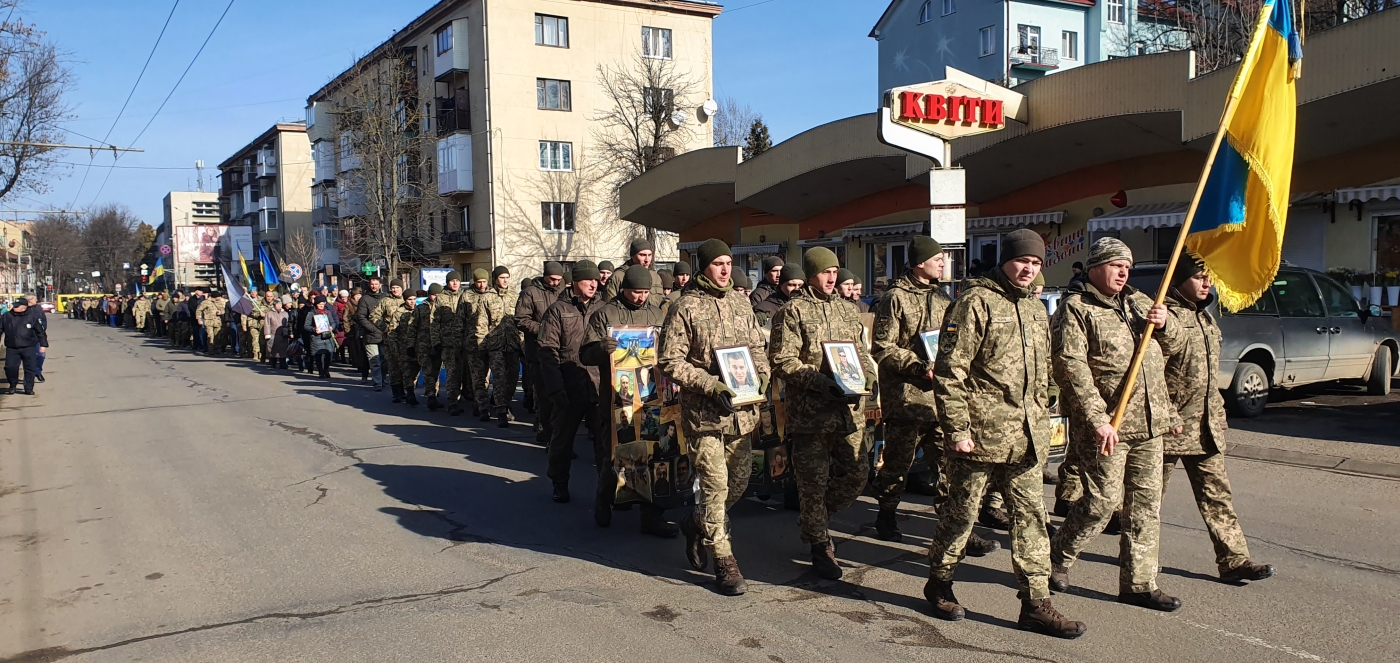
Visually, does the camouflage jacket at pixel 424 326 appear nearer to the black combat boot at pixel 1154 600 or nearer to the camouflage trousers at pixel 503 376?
the camouflage trousers at pixel 503 376

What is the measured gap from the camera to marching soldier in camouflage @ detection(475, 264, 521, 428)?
12.2 m

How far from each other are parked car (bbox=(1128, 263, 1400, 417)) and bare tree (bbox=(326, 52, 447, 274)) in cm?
3633

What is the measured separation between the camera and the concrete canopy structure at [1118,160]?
13.6m

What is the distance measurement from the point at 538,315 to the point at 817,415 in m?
5.51

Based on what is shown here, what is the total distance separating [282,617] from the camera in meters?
5.19

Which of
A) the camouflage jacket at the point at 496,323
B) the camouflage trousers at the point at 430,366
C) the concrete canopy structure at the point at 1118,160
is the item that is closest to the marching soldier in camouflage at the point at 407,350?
the camouflage trousers at the point at 430,366

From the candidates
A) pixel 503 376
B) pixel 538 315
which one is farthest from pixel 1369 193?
pixel 503 376

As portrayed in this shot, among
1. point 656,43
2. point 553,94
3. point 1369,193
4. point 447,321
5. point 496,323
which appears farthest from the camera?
point 656,43

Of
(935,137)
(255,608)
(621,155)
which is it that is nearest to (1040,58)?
(621,155)

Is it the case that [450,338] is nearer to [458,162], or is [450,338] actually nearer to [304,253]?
[458,162]

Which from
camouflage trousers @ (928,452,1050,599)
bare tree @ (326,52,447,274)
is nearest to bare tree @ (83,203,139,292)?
bare tree @ (326,52,447,274)

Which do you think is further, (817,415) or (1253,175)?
(1253,175)

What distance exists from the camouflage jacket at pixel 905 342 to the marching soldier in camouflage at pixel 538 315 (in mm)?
4011

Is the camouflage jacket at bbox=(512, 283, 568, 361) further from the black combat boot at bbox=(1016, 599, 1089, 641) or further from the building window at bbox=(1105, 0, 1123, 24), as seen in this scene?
the building window at bbox=(1105, 0, 1123, 24)
